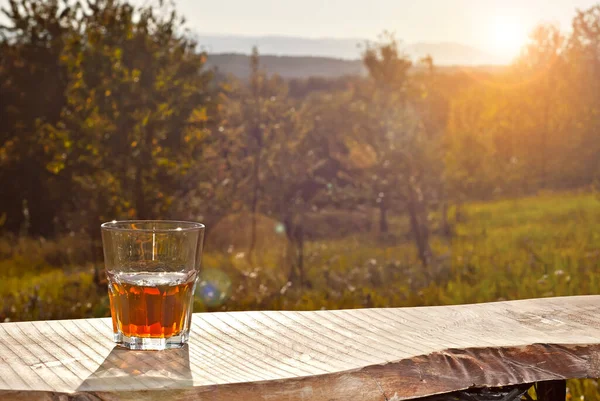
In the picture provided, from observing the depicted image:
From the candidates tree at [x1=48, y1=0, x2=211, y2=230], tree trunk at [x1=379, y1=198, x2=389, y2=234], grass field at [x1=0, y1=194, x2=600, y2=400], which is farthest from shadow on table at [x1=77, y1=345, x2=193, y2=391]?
tree trunk at [x1=379, y1=198, x2=389, y2=234]

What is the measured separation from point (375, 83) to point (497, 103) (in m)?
13.7

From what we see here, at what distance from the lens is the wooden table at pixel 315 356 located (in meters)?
1.29

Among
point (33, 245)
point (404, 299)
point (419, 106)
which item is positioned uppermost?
point (419, 106)

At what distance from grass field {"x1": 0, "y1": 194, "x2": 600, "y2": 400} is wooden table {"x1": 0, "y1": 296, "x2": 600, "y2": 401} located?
268cm

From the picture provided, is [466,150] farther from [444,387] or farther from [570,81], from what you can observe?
[444,387]

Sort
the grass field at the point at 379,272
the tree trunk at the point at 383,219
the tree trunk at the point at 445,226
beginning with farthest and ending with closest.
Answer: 1. the tree trunk at the point at 383,219
2. the tree trunk at the point at 445,226
3. the grass field at the point at 379,272

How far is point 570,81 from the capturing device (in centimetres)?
2572

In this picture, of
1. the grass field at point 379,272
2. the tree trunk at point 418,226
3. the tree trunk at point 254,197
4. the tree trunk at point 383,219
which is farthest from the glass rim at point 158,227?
the tree trunk at point 383,219

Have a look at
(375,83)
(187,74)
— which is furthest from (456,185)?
(187,74)

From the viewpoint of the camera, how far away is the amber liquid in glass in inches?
61.6

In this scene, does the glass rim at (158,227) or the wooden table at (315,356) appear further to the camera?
the glass rim at (158,227)

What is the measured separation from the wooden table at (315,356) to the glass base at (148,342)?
2 cm

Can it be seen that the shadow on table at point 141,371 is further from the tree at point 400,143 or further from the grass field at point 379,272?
the tree at point 400,143

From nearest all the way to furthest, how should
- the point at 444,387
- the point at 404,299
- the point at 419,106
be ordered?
the point at 444,387 < the point at 404,299 < the point at 419,106
